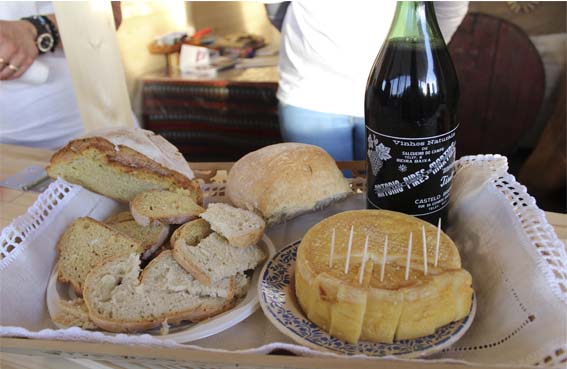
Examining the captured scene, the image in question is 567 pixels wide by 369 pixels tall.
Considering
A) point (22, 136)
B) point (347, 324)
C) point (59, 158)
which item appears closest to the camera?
point (347, 324)

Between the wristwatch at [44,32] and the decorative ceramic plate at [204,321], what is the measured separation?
69 centimetres

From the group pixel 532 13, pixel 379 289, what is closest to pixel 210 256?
pixel 379 289

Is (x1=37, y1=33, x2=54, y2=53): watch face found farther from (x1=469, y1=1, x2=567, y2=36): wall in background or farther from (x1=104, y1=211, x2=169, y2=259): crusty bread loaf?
(x1=469, y1=1, x2=567, y2=36): wall in background

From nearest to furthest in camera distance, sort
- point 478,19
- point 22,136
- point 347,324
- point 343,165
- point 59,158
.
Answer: point 347,324
point 59,158
point 343,165
point 22,136
point 478,19

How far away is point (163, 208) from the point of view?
28.2 inches

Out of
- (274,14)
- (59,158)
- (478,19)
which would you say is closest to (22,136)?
(59,158)

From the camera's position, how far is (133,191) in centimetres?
A: 80

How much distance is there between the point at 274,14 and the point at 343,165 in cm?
56

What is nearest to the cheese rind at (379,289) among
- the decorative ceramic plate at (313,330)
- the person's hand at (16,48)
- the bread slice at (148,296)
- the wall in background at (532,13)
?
the decorative ceramic plate at (313,330)

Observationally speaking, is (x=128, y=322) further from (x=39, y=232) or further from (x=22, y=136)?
(x=22, y=136)

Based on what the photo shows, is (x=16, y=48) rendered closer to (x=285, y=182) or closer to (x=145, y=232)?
(x=145, y=232)

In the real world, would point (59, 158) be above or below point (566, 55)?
above

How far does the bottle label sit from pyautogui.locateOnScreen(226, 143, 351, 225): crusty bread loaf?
92 millimetres

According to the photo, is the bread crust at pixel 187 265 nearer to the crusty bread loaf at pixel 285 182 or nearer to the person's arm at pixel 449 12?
the crusty bread loaf at pixel 285 182
